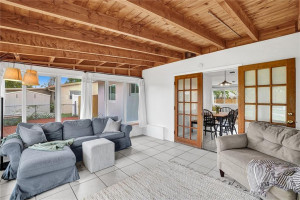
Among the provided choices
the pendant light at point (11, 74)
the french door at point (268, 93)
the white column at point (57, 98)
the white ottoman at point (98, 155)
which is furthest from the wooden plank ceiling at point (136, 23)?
the white ottoman at point (98, 155)

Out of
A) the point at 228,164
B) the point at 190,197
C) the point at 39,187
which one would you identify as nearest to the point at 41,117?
the point at 39,187

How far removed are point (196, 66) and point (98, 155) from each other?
321 centimetres

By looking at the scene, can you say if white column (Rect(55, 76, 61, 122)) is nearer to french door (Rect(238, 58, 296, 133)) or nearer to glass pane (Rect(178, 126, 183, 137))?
glass pane (Rect(178, 126, 183, 137))

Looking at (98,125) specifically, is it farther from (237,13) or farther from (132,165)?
(237,13)

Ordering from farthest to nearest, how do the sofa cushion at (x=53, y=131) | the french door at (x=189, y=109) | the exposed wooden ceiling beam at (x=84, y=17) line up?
the french door at (x=189, y=109) → the sofa cushion at (x=53, y=131) → the exposed wooden ceiling beam at (x=84, y=17)

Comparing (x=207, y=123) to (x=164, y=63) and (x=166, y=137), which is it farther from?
(x=164, y=63)

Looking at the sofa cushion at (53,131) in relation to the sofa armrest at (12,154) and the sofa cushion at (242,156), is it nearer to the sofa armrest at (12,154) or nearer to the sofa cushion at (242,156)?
the sofa armrest at (12,154)

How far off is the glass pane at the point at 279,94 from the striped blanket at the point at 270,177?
54.0 inches

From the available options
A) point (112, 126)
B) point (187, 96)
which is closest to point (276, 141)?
point (187, 96)

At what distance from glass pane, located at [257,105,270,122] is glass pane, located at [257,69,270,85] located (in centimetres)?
48

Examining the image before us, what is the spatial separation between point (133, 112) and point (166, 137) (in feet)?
5.61

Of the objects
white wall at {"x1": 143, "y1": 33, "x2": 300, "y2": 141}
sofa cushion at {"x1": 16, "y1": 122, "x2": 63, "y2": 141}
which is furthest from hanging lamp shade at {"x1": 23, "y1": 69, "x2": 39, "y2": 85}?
white wall at {"x1": 143, "y1": 33, "x2": 300, "y2": 141}

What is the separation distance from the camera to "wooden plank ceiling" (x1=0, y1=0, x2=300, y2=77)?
1782 millimetres

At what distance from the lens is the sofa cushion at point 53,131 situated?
3109 millimetres
